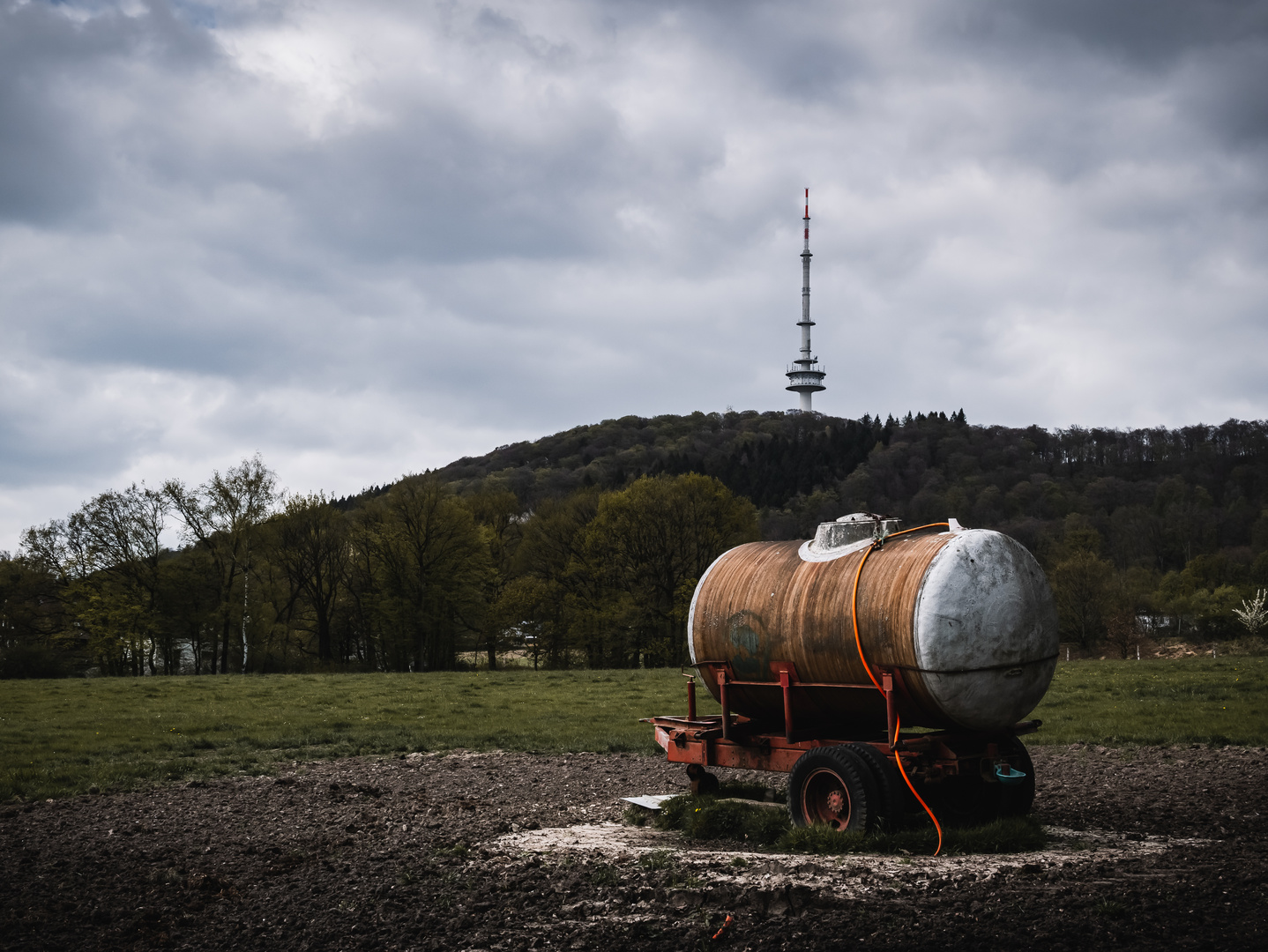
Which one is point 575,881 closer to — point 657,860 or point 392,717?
point 657,860

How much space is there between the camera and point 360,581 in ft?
178

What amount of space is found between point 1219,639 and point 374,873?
4531 cm

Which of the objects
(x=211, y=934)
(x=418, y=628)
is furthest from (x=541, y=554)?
(x=211, y=934)

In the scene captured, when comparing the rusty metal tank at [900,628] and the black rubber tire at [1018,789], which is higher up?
the rusty metal tank at [900,628]

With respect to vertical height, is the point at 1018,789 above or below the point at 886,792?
below

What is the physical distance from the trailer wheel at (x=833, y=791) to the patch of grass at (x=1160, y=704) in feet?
31.0

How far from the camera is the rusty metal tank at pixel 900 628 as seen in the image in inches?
367

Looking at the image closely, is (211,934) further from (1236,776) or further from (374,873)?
(1236,776)

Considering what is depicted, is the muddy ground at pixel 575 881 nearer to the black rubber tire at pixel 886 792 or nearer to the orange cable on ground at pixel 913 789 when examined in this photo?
the orange cable on ground at pixel 913 789

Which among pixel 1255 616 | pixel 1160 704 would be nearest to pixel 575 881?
pixel 1160 704

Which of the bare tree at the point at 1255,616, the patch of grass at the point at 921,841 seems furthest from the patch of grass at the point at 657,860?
the bare tree at the point at 1255,616

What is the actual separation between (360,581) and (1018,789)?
4789 cm

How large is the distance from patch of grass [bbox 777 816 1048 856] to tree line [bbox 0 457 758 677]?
1503 inches

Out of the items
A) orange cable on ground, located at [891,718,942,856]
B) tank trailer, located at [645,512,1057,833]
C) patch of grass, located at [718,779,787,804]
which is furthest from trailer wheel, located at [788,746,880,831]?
patch of grass, located at [718,779,787,804]
